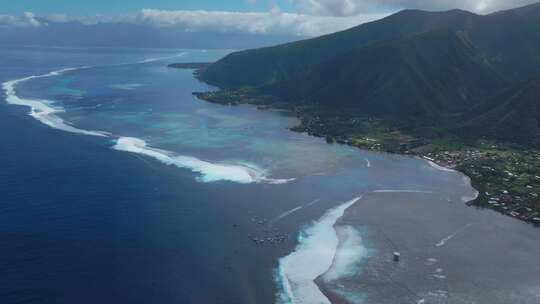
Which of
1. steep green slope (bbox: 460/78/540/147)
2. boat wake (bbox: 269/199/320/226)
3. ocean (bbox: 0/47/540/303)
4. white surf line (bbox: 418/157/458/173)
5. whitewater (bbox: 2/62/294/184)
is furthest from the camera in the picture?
steep green slope (bbox: 460/78/540/147)

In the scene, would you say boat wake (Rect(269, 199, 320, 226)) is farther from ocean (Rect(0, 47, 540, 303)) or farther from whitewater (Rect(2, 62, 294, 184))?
whitewater (Rect(2, 62, 294, 184))

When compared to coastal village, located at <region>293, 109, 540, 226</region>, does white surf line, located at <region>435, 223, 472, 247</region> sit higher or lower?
lower

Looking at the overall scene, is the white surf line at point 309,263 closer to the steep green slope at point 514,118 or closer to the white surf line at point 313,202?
the white surf line at point 313,202

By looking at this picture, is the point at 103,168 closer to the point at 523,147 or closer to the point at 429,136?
the point at 429,136

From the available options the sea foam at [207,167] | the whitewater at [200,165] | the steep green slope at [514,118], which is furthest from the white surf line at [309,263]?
the steep green slope at [514,118]

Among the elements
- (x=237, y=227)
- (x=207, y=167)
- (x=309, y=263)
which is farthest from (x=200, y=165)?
(x=309, y=263)

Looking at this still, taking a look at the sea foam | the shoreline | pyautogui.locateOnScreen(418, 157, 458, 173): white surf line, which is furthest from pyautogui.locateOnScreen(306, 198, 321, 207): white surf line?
pyautogui.locateOnScreen(418, 157, 458, 173): white surf line
